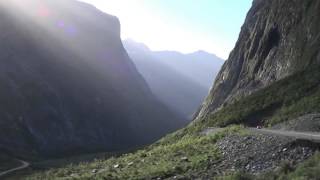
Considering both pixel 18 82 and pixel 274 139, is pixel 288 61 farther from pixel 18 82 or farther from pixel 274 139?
pixel 18 82

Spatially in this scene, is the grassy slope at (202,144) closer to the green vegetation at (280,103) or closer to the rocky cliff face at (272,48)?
the green vegetation at (280,103)

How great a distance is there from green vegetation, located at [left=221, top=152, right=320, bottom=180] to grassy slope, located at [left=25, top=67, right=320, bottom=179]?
0.42 ft

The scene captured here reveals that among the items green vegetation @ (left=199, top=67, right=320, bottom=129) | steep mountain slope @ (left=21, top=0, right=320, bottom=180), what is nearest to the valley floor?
steep mountain slope @ (left=21, top=0, right=320, bottom=180)

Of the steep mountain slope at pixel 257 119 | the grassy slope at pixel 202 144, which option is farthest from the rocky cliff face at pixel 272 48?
the grassy slope at pixel 202 144

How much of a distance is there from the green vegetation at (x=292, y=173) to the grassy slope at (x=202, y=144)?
0.42ft

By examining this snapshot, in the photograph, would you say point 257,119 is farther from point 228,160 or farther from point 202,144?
point 228,160

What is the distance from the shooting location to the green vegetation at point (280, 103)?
188 feet

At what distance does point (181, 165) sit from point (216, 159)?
85.8 inches

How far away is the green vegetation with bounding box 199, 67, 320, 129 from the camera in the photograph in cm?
5738

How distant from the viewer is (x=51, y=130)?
187625mm

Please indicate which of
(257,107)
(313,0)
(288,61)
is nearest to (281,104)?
(257,107)

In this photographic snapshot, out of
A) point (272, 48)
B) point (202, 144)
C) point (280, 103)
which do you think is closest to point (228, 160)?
point (202, 144)

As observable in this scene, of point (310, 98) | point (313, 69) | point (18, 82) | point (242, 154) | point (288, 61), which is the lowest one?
point (242, 154)

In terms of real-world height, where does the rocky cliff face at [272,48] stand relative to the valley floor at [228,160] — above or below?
above
